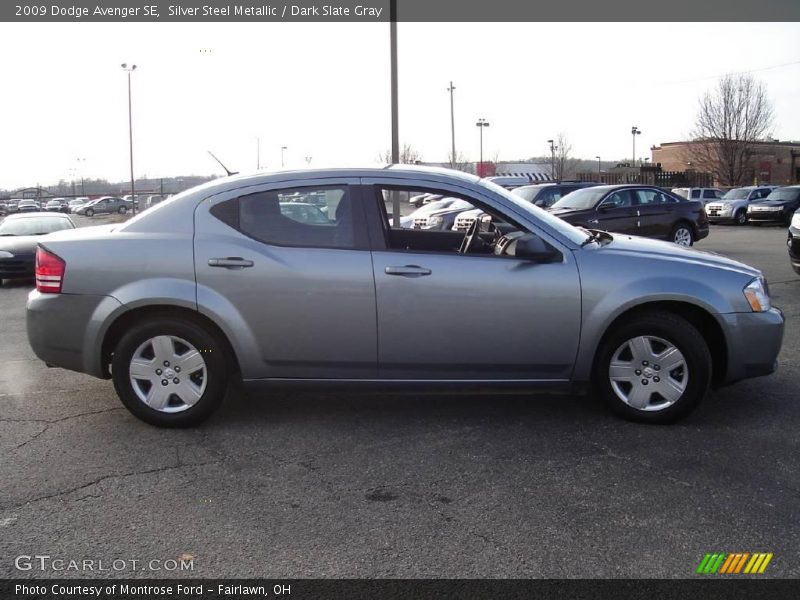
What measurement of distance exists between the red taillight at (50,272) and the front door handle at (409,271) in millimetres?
2121

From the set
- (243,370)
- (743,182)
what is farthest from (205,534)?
(743,182)

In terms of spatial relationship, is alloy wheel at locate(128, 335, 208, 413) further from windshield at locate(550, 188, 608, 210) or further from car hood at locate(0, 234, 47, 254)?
windshield at locate(550, 188, 608, 210)

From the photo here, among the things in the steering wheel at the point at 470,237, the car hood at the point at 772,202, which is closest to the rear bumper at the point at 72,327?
the steering wheel at the point at 470,237

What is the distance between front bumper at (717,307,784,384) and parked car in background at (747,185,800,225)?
25289 mm

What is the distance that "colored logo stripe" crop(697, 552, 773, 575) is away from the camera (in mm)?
2968

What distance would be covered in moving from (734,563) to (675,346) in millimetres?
1819

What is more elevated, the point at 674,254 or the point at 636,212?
the point at 636,212

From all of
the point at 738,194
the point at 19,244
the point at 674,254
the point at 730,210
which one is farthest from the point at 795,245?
the point at 738,194

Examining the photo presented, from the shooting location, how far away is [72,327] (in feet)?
15.3

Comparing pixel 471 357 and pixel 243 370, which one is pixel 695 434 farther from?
pixel 243 370

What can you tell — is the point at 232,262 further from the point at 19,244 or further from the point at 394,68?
the point at 19,244

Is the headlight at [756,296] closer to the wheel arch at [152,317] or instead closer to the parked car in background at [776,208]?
the wheel arch at [152,317]

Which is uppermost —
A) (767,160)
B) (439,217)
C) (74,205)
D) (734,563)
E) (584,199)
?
(767,160)

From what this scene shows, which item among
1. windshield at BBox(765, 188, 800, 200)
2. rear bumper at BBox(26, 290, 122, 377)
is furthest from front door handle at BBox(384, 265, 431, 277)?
windshield at BBox(765, 188, 800, 200)
